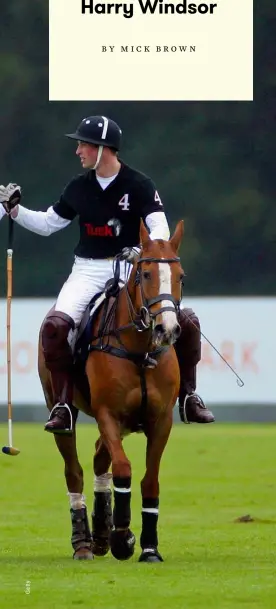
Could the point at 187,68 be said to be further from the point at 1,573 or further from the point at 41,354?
the point at 1,573

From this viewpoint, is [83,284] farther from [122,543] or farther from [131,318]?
[122,543]

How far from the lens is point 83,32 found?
1786cm

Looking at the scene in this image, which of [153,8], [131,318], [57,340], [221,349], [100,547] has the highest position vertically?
[153,8]

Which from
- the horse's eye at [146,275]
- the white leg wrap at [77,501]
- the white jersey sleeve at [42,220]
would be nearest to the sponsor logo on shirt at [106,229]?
the white jersey sleeve at [42,220]

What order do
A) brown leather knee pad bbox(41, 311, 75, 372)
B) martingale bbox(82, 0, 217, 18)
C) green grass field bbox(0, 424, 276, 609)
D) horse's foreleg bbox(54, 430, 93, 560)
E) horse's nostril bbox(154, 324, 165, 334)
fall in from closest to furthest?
green grass field bbox(0, 424, 276, 609) → horse's nostril bbox(154, 324, 165, 334) → brown leather knee pad bbox(41, 311, 75, 372) → horse's foreleg bbox(54, 430, 93, 560) → martingale bbox(82, 0, 217, 18)

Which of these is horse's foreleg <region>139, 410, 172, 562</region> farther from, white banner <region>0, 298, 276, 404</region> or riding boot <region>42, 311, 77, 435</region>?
white banner <region>0, 298, 276, 404</region>

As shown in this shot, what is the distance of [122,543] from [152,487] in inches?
15.5

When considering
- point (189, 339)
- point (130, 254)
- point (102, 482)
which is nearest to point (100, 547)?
point (102, 482)

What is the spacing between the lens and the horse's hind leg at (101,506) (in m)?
9.29

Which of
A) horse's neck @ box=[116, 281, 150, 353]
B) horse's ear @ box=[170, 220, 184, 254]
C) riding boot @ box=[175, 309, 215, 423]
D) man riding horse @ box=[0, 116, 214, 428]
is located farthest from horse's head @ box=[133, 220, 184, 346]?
riding boot @ box=[175, 309, 215, 423]

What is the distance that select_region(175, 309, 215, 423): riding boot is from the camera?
8875mm

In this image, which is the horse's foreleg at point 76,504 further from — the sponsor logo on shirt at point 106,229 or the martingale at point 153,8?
the martingale at point 153,8

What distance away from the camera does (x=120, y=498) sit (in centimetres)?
824

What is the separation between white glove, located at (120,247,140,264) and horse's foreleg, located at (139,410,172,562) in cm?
79
